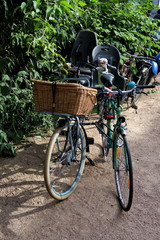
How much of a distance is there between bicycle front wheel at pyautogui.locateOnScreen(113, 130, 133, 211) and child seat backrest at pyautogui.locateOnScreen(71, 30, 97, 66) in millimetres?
2712

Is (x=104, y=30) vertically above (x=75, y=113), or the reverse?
Result: (x=104, y=30)

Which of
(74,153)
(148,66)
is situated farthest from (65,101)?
(148,66)

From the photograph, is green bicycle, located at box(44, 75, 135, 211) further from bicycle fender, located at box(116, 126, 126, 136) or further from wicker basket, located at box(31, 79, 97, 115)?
wicker basket, located at box(31, 79, 97, 115)

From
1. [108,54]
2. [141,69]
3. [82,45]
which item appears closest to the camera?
[108,54]

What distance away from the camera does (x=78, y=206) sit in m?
2.76

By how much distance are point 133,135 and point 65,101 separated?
7.74ft

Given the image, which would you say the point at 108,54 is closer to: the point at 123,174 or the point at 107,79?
the point at 107,79

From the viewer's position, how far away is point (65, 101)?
8.15 ft

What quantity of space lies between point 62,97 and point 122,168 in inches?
39.0

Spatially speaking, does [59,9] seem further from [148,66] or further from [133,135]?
[148,66]

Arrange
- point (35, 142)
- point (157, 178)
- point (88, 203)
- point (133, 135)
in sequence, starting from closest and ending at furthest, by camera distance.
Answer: point (88, 203) → point (157, 178) → point (35, 142) → point (133, 135)

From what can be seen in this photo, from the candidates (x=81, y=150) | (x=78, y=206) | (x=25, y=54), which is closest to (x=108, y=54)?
(x=25, y=54)

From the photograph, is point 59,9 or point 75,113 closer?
point 75,113

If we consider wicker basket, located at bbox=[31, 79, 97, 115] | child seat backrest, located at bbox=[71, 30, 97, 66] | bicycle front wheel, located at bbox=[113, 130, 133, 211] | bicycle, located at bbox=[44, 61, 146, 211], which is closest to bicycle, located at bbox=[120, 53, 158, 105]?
child seat backrest, located at bbox=[71, 30, 97, 66]
